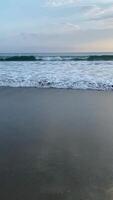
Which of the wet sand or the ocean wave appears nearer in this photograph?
the wet sand

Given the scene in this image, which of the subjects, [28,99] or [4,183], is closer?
[4,183]

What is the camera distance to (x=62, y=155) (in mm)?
4785

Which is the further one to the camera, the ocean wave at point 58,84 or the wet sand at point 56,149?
the ocean wave at point 58,84

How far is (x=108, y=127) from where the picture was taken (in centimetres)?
616

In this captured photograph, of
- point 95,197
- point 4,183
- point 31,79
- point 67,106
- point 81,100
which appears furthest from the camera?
point 31,79

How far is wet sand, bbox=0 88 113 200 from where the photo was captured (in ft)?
12.4

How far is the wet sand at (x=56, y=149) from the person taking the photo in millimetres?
3773

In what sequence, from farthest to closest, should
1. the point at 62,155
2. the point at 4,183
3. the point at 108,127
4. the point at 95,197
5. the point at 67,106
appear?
the point at 67,106 < the point at 108,127 < the point at 62,155 < the point at 4,183 < the point at 95,197

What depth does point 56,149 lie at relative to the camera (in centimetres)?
504

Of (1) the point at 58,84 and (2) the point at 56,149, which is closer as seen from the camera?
(2) the point at 56,149

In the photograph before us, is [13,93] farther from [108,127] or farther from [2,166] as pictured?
[2,166]

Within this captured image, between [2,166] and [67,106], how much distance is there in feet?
12.7

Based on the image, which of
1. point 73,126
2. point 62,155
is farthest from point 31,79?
point 62,155

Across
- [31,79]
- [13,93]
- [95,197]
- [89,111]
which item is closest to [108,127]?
[89,111]
